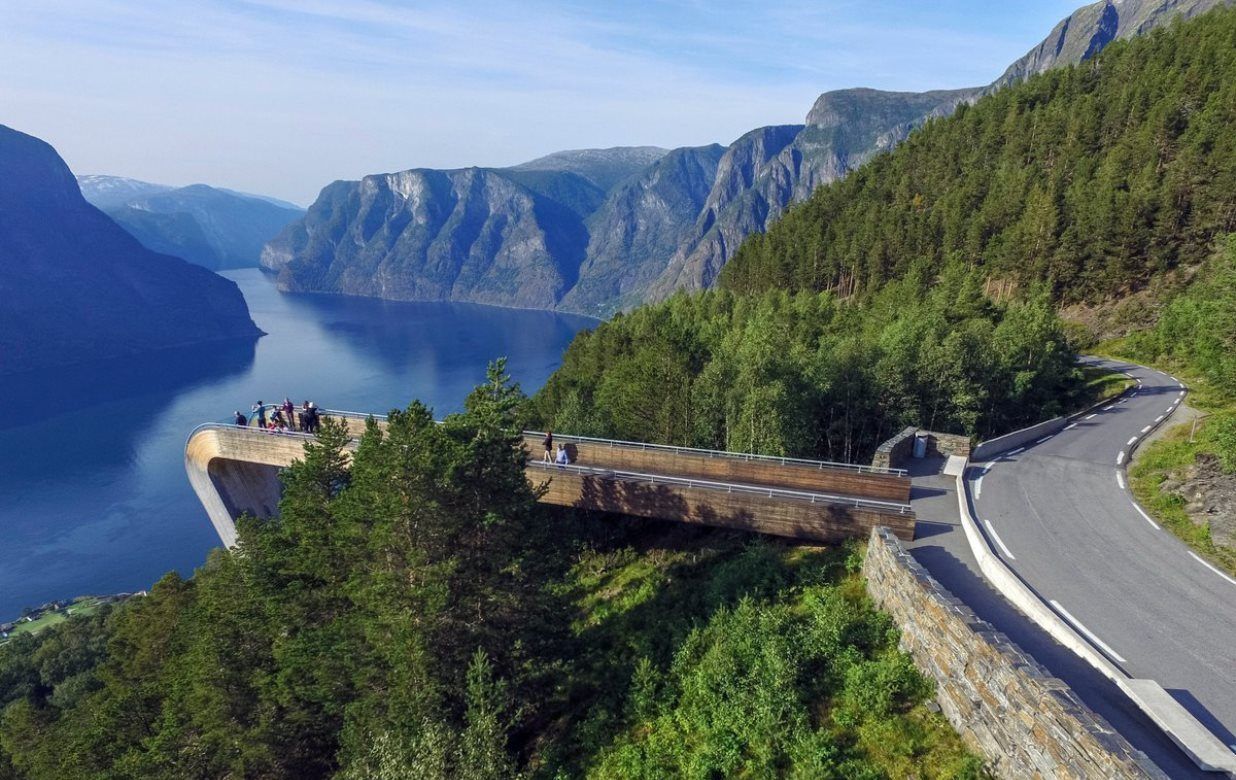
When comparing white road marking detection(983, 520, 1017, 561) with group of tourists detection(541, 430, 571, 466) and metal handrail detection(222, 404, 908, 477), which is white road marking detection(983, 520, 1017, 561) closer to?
metal handrail detection(222, 404, 908, 477)

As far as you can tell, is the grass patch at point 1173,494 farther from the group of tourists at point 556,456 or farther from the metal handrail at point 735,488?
the group of tourists at point 556,456

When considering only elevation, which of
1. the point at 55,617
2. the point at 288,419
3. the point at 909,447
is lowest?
the point at 55,617

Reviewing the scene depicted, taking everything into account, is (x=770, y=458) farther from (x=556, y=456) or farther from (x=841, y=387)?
(x=841, y=387)

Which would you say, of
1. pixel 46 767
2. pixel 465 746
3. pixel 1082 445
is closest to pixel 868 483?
pixel 1082 445

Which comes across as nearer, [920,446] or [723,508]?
[723,508]

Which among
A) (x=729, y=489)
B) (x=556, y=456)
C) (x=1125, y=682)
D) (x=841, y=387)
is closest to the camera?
(x=1125, y=682)

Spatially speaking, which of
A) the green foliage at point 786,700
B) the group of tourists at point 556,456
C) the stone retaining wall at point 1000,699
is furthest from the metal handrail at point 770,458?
the stone retaining wall at point 1000,699

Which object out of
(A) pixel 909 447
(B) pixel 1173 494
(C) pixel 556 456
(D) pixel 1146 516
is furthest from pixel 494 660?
(B) pixel 1173 494

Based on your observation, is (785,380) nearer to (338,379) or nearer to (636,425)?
(636,425)
